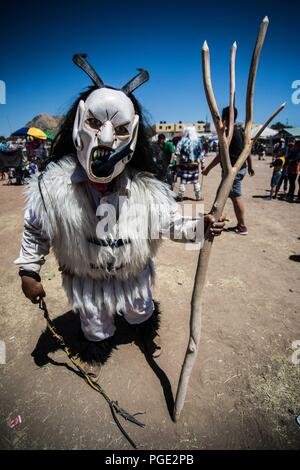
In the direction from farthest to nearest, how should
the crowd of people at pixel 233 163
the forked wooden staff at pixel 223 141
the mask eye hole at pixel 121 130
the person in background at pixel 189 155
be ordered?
the person in background at pixel 189 155, the crowd of people at pixel 233 163, the mask eye hole at pixel 121 130, the forked wooden staff at pixel 223 141

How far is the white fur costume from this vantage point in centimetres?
145

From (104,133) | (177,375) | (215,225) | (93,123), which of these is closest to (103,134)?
(104,133)

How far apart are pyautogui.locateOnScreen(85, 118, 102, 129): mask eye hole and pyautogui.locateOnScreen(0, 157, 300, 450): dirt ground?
173cm

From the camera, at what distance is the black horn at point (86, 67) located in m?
1.44

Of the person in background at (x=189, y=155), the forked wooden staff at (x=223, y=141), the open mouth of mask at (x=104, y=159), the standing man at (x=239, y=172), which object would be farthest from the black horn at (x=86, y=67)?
the person in background at (x=189, y=155)

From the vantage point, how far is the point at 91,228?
58.0 inches

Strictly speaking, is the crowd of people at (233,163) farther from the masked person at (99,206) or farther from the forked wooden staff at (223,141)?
the forked wooden staff at (223,141)

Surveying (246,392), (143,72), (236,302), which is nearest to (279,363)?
(246,392)

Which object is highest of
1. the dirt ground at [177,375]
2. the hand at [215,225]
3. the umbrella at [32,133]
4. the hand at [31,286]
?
the umbrella at [32,133]

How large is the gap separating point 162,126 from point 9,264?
45.1 meters

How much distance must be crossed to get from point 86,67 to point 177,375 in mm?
2134

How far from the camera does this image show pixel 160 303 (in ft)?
8.88

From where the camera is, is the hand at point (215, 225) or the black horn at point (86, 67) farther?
the black horn at point (86, 67)

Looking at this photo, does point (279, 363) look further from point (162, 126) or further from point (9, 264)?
point (162, 126)
